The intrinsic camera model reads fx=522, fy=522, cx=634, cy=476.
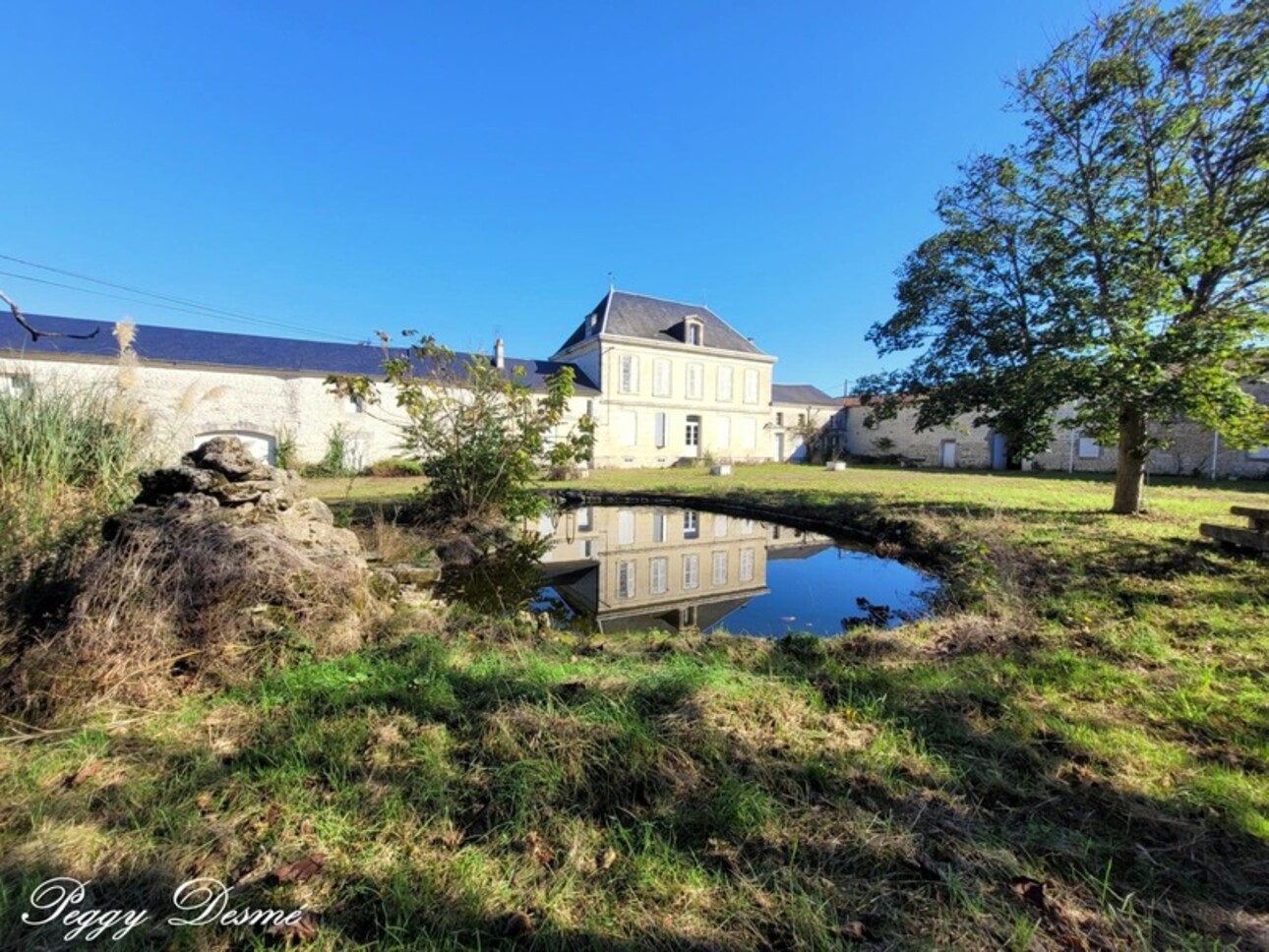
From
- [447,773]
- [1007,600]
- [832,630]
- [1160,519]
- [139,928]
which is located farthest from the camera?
[1160,519]

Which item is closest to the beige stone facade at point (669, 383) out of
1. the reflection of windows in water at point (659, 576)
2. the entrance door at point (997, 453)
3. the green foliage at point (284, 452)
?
the entrance door at point (997, 453)

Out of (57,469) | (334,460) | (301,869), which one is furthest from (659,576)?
(334,460)

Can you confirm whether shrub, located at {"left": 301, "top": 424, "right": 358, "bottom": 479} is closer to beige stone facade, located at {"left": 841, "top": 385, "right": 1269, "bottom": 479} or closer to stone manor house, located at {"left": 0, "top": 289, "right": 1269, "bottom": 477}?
stone manor house, located at {"left": 0, "top": 289, "right": 1269, "bottom": 477}

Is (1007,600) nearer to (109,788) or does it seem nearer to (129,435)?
(109,788)

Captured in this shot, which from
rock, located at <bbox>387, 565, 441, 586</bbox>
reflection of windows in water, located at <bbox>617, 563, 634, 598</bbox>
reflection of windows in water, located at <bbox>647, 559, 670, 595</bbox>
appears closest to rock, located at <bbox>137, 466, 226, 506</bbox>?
rock, located at <bbox>387, 565, 441, 586</bbox>

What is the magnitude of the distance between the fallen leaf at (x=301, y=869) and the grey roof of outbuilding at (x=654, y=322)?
22248 mm

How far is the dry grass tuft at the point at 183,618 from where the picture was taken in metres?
2.23

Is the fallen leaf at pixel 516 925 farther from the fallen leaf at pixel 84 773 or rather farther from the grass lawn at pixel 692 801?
the fallen leaf at pixel 84 773

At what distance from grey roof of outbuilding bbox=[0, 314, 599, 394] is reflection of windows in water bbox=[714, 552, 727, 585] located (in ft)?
32.4

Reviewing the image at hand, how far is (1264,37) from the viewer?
20.4ft

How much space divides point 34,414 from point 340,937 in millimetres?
3869

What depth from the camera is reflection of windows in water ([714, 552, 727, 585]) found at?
19.7 ft

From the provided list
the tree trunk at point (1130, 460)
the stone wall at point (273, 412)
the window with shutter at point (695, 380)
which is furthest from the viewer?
the window with shutter at point (695, 380)

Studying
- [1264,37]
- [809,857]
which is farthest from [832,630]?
[1264,37]
